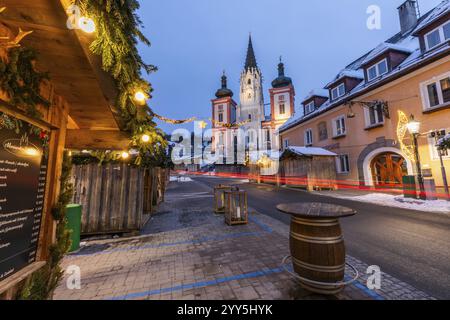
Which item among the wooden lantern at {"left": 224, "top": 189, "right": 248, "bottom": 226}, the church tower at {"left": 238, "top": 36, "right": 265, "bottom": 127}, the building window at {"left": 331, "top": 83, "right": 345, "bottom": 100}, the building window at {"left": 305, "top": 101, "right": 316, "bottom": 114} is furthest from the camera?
the church tower at {"left": 238, "top": 36, "right": 265, "bottom": 127}

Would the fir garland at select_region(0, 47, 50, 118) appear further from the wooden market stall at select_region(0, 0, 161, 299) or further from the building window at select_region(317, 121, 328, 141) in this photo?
the building window at select_region(317, 121, 328, 141)

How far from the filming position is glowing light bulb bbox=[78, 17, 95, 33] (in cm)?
148

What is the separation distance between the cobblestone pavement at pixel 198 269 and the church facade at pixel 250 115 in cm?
3824

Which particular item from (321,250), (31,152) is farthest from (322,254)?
(31,152)

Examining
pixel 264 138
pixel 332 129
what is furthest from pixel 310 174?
pixel 264 138

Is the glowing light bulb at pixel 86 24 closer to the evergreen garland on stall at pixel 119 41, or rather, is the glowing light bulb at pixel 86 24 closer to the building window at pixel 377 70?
the evergreen garland on stall at pixel 119 41

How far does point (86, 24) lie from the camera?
1523 millimetres

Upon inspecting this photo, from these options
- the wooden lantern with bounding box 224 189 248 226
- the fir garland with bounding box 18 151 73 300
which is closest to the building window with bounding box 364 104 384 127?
the wooden lantern with bounding box 224 189 248 226

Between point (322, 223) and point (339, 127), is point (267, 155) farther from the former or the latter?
point (322, 223)

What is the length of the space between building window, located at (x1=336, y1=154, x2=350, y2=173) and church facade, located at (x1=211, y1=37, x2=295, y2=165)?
26.6 m

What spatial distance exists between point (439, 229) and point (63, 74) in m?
8.83

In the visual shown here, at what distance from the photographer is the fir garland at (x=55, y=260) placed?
2.09m

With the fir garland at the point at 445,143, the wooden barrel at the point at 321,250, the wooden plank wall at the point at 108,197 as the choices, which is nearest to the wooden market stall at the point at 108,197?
the wooden plank wall at the point at 108,197

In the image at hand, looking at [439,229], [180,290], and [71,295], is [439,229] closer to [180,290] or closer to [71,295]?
[180,290]
